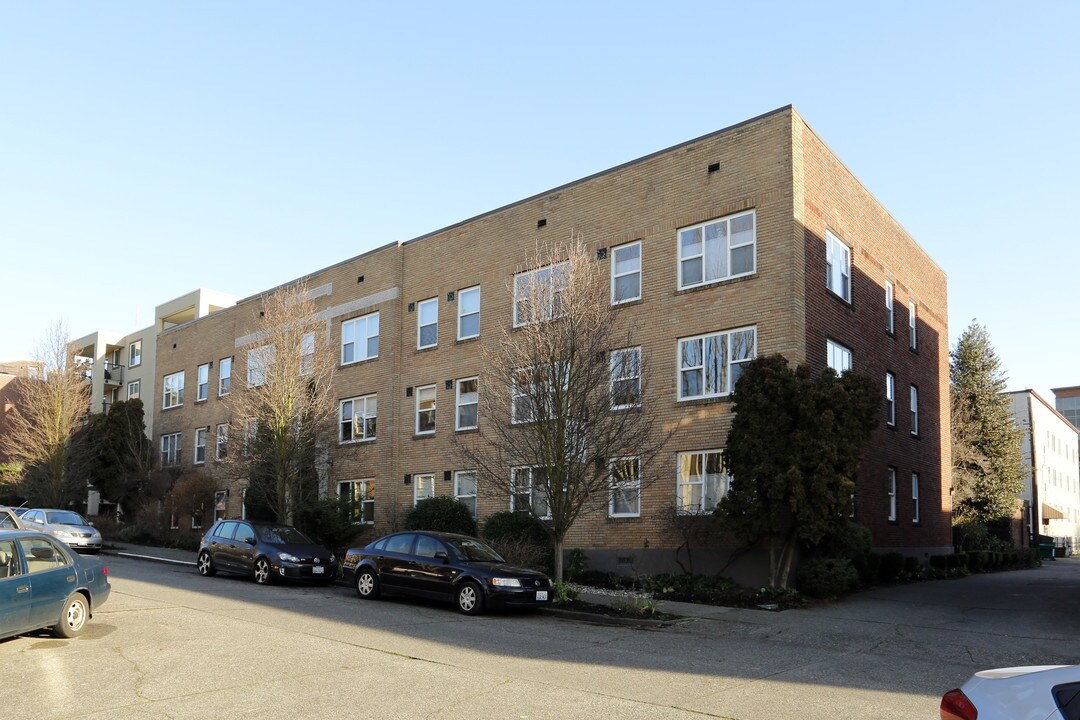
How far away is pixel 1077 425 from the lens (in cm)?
9638

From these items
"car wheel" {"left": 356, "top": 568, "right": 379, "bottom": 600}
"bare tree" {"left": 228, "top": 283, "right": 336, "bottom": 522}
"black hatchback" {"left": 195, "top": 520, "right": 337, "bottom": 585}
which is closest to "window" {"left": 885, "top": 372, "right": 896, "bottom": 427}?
"car wheel" {"left": 356, "top": 568, "right": 379, "bottom": 600}

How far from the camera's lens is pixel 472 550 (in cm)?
1817

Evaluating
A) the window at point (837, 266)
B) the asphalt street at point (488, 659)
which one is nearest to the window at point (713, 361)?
the window at point (837, 266)

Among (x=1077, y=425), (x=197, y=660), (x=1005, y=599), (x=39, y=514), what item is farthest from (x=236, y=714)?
(x=1077, y=425)

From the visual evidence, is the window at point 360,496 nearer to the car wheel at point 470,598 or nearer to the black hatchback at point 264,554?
the black hatchback at point 264,554

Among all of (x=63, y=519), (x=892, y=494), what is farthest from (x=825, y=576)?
(x=63, y=519)

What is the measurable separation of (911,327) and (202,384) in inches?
1155

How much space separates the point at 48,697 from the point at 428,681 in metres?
3.67

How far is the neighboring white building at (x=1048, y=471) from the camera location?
54438 millimetres

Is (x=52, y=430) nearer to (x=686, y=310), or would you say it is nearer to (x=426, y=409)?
(x=426, y=409)

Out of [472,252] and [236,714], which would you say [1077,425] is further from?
[236,714]

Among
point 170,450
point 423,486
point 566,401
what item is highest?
point 566,401

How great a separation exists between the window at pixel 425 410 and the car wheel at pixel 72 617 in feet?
57.4

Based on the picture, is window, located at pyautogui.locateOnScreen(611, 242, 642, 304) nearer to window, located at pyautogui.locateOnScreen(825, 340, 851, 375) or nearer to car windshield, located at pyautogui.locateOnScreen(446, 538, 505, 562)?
window, located at pyautogui.locateOnScreen(825, 340, 851, 375)
